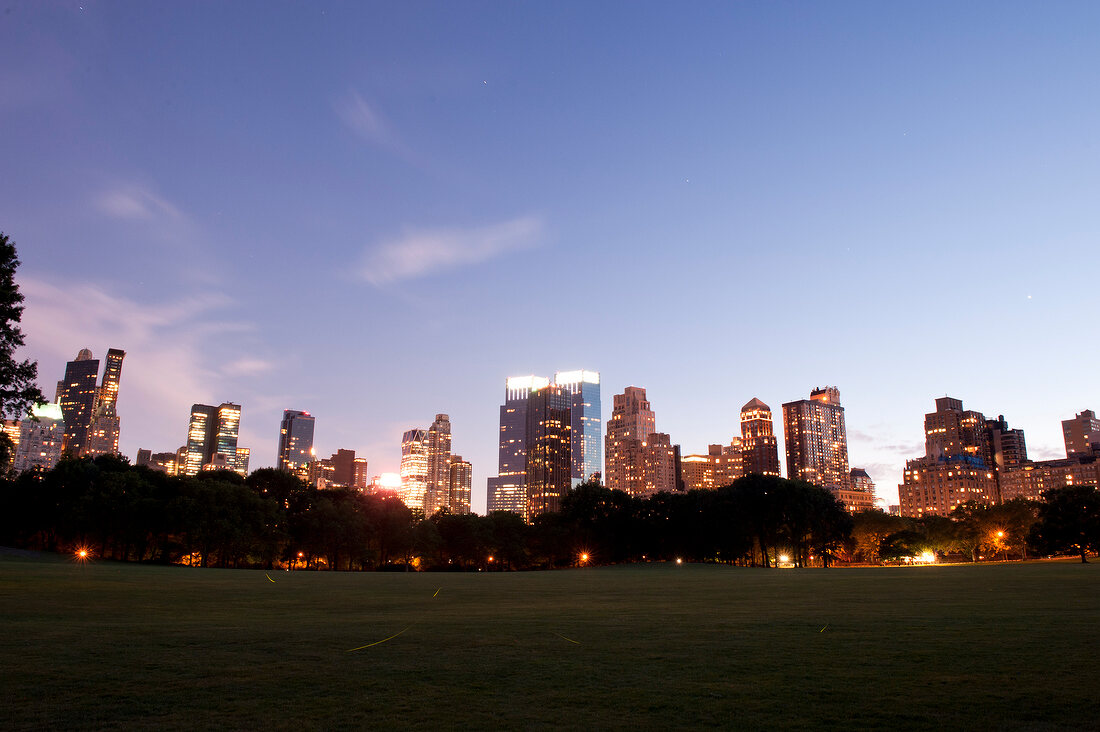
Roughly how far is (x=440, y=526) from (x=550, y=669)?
4281 inches

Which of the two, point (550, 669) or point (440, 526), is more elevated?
point (440, 526)

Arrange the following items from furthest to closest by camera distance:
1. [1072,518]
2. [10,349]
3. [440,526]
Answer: [440,526]
[1072,518]
[10,349]

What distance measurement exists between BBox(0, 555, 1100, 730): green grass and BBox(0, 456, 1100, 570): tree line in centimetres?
7141

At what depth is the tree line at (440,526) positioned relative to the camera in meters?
82.6

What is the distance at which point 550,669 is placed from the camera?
1078cm

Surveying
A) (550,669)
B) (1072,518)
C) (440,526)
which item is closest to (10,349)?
(550,669)

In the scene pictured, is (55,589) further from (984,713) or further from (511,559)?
(511,559)

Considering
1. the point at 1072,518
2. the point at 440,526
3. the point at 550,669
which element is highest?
the point at 1072,518

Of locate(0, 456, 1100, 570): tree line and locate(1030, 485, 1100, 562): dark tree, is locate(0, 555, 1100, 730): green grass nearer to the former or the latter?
locate(0, 456, 1100, 570): tree line

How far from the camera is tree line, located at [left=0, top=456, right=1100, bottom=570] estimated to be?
8256 cm

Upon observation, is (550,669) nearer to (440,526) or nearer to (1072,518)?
(1072,518)

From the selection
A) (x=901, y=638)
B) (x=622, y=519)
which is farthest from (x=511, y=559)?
(x=901, y=638)

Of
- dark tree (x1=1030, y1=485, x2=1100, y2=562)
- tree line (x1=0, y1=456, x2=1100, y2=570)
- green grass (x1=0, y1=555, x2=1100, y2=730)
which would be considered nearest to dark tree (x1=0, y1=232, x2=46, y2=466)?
green grass (x1=0, y1=555, x2=1100, y2=730)

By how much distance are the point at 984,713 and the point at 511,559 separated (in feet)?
362
